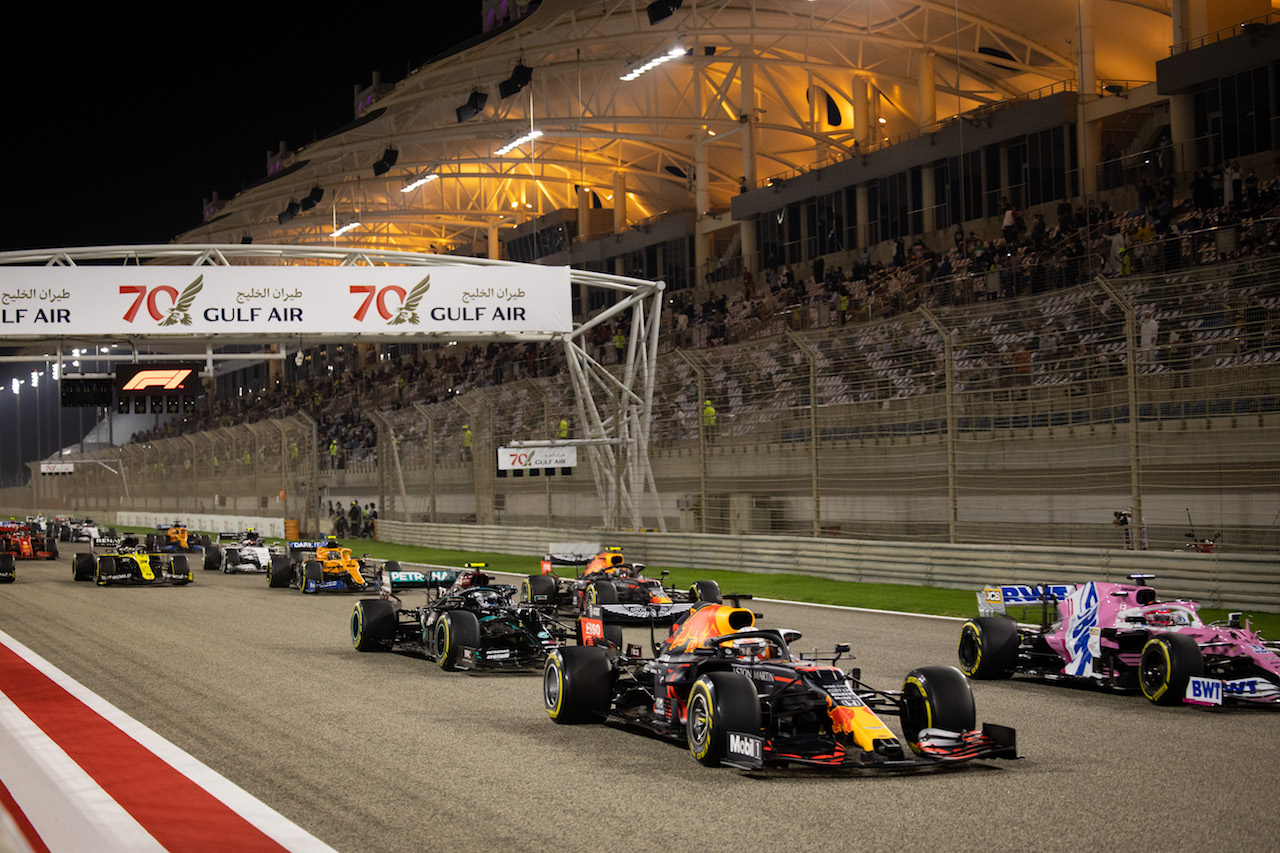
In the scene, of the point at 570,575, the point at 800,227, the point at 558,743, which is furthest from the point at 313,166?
the point at 558,743

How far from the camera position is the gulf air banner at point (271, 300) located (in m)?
24.4

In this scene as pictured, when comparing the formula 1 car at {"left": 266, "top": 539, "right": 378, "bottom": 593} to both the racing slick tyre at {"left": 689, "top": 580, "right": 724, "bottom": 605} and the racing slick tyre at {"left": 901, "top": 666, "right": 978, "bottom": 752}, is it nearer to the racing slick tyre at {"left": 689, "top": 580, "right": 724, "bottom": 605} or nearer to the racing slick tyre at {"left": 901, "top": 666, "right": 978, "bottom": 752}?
the racing slick tyre at {"left": 689, "top": 580, "right": 724, "bottom": 605}

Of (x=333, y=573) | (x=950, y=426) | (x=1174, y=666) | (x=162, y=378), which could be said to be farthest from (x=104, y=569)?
(x=1174, y=666)

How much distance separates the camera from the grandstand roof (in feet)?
116

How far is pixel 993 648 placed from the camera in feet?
35.6

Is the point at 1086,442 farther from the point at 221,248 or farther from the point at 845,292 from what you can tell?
the point at 221,248

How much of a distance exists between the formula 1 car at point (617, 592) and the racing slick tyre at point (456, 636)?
1.67 m

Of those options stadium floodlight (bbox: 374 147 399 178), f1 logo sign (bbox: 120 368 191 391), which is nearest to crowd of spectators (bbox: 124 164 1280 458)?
stadium floodlight (bbox: 374 147 399 178)

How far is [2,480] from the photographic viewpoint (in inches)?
4705

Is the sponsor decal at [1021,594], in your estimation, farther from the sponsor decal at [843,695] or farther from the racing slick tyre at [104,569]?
the racing slick tyre at [104,569]

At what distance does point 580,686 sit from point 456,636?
3.22 m

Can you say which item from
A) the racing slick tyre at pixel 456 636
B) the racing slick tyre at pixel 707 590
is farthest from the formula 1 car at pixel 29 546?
the racing slick tyre at pixel 456 636

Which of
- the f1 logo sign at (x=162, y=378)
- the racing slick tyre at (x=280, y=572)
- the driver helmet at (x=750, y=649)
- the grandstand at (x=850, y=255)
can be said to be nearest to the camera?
the driver helmet at (x=750, y=649)

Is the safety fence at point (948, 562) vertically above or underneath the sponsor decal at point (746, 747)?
above
